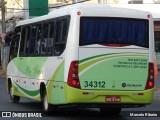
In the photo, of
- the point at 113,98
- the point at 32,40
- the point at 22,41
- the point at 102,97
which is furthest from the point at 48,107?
the point at 22,41

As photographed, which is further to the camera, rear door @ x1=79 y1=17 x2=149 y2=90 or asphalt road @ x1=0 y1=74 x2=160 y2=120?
asphalt road @ x1=0 y1=74 x2=160 y2=120

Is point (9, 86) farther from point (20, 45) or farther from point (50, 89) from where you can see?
point (50, 89)

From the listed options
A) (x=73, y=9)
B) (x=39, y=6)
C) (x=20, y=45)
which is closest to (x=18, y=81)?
(x=20, y=45)

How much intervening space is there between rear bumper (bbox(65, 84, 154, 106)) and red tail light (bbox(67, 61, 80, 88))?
0.40 ft

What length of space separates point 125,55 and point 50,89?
97.1 inches

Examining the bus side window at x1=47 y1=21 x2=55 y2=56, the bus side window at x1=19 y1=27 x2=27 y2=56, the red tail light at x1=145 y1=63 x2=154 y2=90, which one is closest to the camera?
the red tail light at x1=145 y1=63 x2=154 y2=90

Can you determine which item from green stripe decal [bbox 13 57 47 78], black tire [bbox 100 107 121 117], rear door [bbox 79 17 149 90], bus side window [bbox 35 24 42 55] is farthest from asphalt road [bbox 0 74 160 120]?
→ bus side window [bbox 35 24 42 55]

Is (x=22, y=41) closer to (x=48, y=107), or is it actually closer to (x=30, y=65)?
(x=30, y=65)

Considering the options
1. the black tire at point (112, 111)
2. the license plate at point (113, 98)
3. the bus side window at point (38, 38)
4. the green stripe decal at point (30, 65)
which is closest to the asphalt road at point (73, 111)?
the black tire at point (112, 111)

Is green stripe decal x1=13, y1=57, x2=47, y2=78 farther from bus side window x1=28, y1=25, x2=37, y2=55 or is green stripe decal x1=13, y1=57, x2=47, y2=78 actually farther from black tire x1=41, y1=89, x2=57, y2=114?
black tire x1=41, y1=89, x2=57, y2=114

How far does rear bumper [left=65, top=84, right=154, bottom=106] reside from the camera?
14.3 meters

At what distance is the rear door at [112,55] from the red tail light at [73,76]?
0.10 meters

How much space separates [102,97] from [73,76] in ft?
2.88

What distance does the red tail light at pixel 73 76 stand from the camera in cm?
1435
